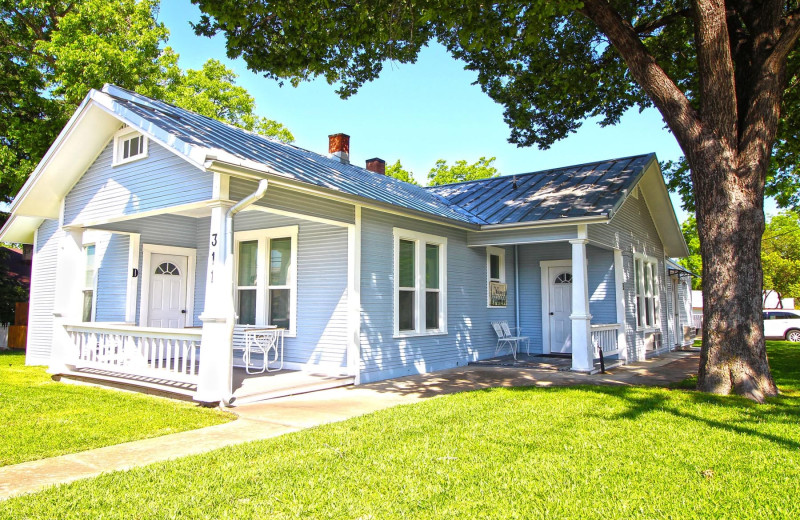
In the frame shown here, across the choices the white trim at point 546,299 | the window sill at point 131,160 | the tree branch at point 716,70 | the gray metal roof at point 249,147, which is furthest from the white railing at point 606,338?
the window sill at point 131,160

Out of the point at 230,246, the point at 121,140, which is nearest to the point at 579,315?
the point at 230,246

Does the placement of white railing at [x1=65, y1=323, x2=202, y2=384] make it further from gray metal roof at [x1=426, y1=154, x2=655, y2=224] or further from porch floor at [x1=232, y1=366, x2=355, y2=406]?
gray metal roof at [x1=426, y1=154, x2=655, y2=224]

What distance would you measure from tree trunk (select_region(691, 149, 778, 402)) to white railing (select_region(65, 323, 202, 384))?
24.6 ft

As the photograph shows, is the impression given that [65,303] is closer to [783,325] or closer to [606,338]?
[606,338]

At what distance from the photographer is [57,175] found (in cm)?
1029

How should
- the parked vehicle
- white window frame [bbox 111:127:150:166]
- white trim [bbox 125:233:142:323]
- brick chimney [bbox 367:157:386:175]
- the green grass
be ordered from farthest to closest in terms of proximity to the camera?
the parked vehicle, brick chimney [bbox 367:157:386:175], white trim [bbox 125:233:142:323], white window frame [bbox 111:127:150:166], the green grass

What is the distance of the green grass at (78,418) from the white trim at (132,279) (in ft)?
7.74

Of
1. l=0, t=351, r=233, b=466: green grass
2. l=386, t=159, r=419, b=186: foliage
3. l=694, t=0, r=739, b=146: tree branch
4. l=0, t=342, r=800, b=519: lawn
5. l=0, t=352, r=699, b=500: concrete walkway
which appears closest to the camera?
l=0, t=342, r=800, b=519: lawn

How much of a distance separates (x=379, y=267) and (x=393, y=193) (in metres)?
2.35

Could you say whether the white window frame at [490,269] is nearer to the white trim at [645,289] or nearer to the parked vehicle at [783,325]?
the white trim at [645,289]

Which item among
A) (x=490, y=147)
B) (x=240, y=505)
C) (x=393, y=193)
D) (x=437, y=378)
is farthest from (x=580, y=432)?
A: (x=490, y=147)

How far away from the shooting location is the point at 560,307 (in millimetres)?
13695

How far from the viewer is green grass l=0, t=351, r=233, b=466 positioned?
18.0ft

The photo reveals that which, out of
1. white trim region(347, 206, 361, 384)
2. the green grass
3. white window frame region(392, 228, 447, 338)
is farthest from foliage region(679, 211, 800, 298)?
the green grass
